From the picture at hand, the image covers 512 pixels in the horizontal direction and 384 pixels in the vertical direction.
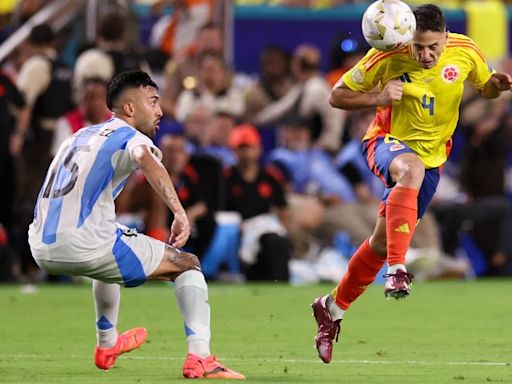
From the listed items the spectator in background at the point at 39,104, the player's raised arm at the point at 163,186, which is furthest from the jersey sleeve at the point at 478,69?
the spectator in background at the point at 39,104

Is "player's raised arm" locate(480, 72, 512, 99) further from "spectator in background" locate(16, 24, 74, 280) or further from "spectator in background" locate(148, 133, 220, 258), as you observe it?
"spectator in background" locate(16, 24, 74, 280)

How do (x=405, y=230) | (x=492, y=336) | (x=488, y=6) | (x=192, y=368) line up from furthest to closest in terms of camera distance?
(x=488, y=6) → (x=492, y=336) → (x=405, y=230) → (x=192, y=368)

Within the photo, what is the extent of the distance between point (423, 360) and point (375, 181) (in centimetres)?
923

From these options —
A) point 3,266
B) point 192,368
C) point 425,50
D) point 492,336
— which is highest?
point 425,50

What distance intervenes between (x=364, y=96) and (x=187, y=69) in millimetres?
8723

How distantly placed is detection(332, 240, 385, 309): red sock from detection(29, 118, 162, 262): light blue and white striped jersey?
2143mm

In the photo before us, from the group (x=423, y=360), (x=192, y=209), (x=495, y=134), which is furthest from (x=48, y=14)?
(x=423, y=360)

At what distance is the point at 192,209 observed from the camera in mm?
17297

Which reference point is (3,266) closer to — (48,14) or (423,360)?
(48,14)

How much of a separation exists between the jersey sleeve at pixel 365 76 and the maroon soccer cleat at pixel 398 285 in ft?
4.67

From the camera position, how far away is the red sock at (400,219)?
369 inches

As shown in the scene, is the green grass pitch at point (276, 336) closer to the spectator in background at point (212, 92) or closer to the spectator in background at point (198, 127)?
the spectator in background at point (198, 127)

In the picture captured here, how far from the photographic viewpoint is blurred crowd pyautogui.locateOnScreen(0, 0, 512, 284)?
1712 centimetres

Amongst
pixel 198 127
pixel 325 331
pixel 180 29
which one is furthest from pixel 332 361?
pixel 180 29
